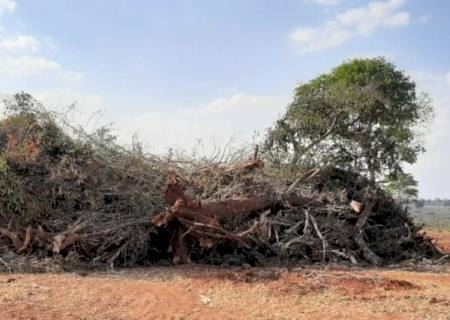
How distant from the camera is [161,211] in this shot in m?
9.91

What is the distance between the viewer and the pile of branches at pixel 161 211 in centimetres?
909

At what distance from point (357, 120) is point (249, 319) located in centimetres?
944

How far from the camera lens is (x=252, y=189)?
11227mm

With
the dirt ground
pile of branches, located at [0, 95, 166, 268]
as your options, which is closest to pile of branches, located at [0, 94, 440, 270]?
pile of branches, located at [0, 95, 166, 268]

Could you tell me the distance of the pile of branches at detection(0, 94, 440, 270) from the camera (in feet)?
29.8

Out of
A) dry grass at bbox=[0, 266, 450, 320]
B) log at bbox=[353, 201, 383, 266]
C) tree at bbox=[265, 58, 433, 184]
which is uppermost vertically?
tree at bbox=[265, 58, 433, 184]


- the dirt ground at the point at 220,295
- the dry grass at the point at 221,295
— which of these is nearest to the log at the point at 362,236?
the dirt ground at the point at 220,295

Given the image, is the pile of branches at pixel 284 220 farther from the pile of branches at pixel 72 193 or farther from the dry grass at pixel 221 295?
the dry grass at pixel 221 295

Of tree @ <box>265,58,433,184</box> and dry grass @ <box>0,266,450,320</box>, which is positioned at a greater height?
tree @ <box>265,58,433,184</box>

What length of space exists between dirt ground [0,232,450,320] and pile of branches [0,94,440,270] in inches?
32.4

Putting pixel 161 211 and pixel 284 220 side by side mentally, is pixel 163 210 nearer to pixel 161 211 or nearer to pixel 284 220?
pixel 161 211

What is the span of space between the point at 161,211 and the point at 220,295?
10.9 feet

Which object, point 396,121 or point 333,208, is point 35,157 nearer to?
point 333,208

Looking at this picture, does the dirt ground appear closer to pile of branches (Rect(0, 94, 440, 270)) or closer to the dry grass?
the dry grass
